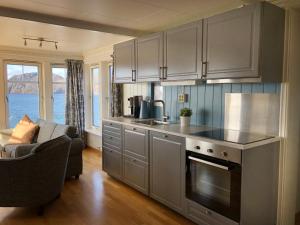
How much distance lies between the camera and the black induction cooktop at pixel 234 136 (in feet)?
7.16

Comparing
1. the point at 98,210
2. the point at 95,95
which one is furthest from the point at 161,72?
the point at 95,95

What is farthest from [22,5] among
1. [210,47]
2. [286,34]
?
[286,34]

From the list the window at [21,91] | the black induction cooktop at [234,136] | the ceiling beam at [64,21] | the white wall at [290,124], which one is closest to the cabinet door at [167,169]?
the black induction cooktop at [234,136]

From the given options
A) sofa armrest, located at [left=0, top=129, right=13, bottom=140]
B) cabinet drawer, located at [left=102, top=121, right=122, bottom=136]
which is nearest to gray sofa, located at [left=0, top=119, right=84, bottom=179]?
sofa armrest, located at [left=0, top=129, right=13, bottom=140]

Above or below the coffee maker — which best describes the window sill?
below

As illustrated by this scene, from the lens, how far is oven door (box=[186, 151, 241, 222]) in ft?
6.96

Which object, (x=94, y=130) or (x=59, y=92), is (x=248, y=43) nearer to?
(x=94, y=130)

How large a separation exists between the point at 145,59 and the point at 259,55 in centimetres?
166

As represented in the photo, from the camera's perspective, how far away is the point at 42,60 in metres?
5.36

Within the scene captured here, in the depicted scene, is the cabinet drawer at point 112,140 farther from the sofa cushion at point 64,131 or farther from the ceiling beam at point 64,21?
the ceiling beam at point 64,21

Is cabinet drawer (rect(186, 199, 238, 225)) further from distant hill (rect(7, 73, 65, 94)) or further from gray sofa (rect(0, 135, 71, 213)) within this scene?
distant hill (rect(7, 73, 65, 94))

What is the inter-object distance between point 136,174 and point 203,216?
1166 mm

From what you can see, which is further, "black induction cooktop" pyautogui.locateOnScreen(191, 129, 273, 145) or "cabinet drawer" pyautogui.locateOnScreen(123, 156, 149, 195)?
"cabinet drawer" pyautogui.locateOnScreen(123, 156, 149, 195)

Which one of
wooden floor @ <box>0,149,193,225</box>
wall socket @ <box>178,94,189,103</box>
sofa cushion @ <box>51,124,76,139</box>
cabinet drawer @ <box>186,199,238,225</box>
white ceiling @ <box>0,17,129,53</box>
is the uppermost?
white ceiling @ <box>0,17,129,53</box>
